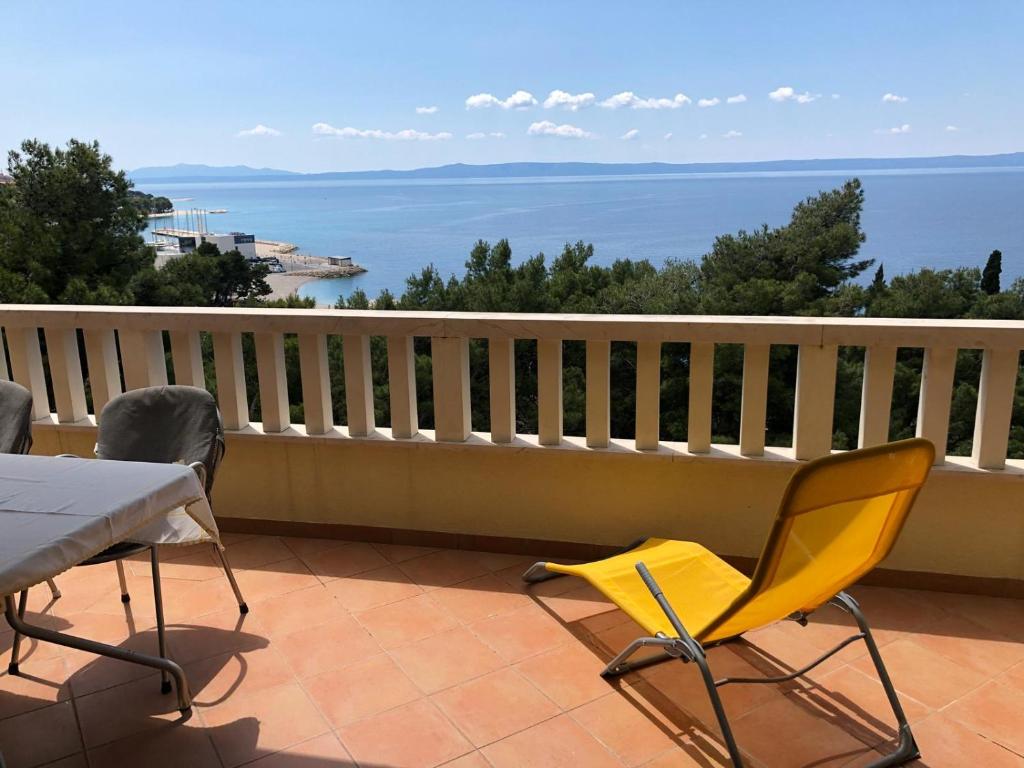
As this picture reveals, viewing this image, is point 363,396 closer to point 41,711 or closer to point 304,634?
point 304,634

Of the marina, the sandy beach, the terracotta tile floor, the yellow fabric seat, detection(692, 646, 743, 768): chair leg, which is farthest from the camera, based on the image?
the sandy beach

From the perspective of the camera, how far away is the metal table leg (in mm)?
2447

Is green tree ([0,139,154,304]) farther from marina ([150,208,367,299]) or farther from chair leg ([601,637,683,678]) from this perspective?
chair leg ([601,637,683,678])

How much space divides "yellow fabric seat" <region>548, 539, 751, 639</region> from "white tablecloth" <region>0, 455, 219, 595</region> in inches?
53.3

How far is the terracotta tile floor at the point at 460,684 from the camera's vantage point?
2.47m

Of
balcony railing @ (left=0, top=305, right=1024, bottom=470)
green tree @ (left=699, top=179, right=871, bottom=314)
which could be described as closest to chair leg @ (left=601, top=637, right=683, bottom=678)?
balcony railing @ (left=0, top=305, right=1024, bottom=470)

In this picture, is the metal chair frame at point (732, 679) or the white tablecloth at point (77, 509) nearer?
the white tablecloth at point (77, 509)

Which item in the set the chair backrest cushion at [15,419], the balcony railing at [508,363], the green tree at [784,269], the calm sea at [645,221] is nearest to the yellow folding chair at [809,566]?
the balcony railing at [508,363]

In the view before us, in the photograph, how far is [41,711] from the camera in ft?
8.77

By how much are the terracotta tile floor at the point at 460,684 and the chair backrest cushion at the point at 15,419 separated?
71cm

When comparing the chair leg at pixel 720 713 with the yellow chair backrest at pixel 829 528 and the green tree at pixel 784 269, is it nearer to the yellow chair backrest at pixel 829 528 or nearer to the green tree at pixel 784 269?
the yellow chair backrest at pixel 829 528

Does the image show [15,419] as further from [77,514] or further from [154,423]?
[77,514]

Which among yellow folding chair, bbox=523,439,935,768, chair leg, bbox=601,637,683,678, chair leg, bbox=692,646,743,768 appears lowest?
chair leg, bbox=601,637,683,678

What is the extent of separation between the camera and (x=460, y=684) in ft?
9.25
